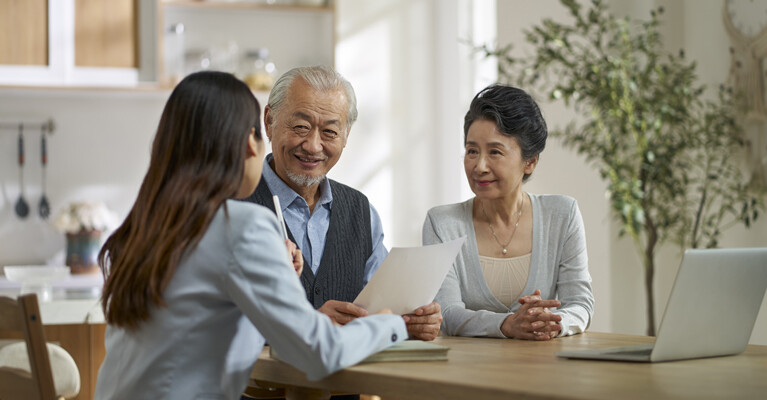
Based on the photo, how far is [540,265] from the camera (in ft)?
6.61

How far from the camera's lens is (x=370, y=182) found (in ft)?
15.4

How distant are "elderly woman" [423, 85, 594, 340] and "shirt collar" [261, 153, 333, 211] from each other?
0.92 ft

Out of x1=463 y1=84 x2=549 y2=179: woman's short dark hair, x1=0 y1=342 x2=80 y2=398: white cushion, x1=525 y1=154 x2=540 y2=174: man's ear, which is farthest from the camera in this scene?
x1=0 y1=342 x2=80 y2=398: white cushion

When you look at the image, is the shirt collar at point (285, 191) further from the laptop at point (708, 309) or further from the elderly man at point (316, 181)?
the laptop at point (708, 309)

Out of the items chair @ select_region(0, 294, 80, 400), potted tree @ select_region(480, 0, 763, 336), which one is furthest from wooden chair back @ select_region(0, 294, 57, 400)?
potted tree @ select_region(480, 0, 763, 336)

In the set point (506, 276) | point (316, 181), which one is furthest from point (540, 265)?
point (316, 181)

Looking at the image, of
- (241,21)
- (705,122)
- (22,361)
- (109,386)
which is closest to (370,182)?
(241,21)

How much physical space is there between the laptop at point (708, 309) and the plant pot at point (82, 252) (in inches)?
126

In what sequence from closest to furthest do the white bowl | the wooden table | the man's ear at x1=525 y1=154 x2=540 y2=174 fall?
1. the wooden table
2. the man's ear at x1=525 y1=154 x2=540 y2=174
3. the white bowl

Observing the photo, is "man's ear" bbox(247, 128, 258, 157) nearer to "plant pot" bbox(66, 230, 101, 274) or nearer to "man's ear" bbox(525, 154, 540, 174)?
"man's ear" bbox(525, 154, 540, 174)

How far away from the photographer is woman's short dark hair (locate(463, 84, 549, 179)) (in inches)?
80.4

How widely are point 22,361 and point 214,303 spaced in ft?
4.69

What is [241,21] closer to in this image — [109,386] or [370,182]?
[370,182]

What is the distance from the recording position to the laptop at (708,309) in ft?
4.43
